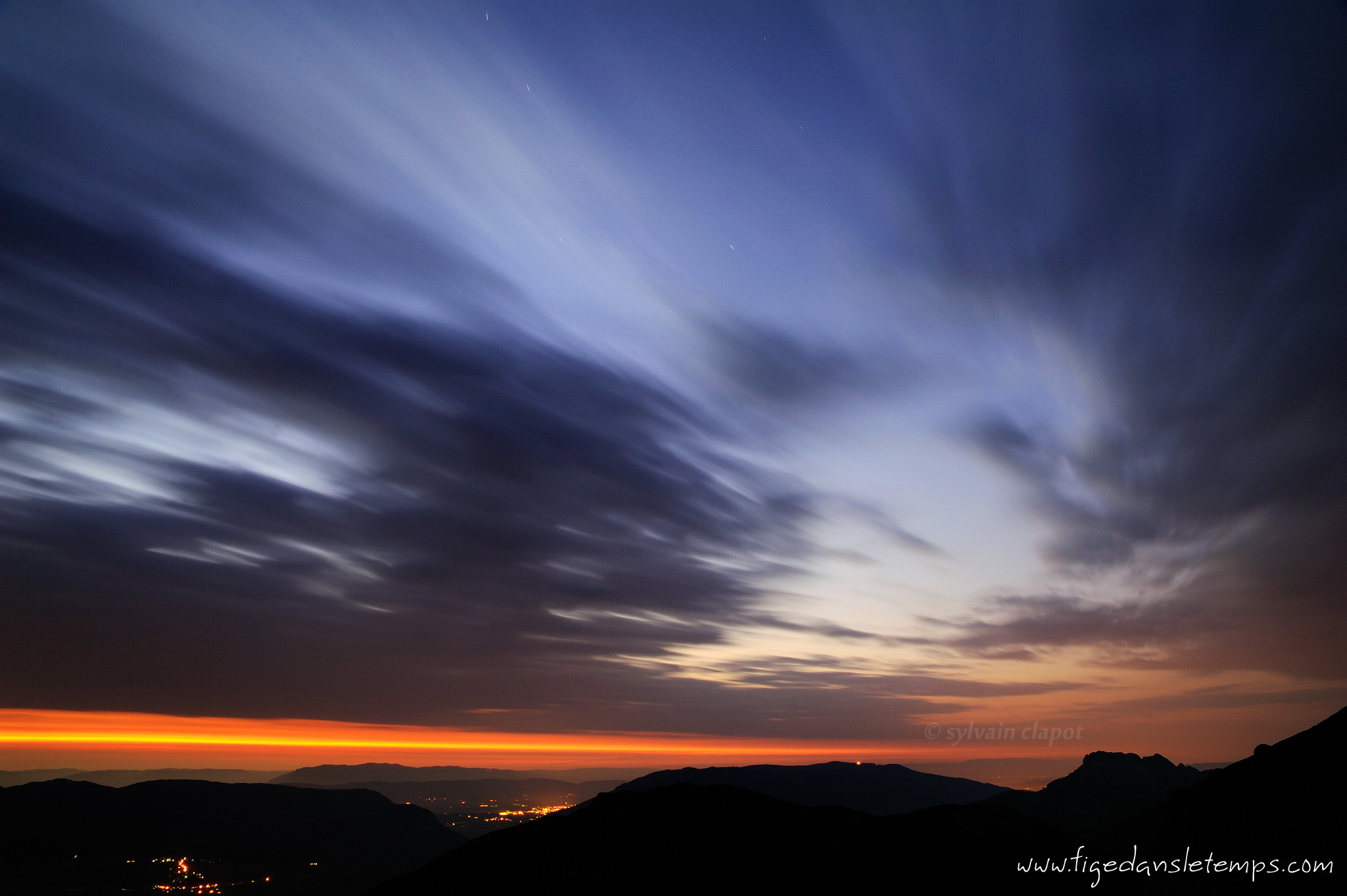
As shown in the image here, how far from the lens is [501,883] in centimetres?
7112

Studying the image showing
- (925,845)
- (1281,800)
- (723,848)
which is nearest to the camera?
(1281,800)

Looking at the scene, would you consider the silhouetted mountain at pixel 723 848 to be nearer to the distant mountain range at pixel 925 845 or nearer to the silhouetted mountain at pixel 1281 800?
the distant mountain range at pixel 925 845

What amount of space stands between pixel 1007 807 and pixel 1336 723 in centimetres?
6710

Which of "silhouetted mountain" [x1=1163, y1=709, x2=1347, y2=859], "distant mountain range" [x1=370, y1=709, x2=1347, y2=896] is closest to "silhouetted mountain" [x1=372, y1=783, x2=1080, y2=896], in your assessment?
"distant mountain range" [x1=370, y1=709, x2=1347, y2=896]

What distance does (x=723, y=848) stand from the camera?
80.8 meters

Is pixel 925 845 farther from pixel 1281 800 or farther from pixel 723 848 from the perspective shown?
pixel 1281 800

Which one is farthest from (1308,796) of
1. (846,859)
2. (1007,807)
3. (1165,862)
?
(1007,807)

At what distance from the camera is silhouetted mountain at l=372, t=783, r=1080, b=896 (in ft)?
240

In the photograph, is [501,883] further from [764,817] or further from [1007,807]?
[1007,807]

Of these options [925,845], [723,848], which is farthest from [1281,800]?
[723,848]

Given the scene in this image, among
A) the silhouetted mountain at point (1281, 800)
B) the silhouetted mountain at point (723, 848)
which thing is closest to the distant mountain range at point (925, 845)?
the silhouetted mountain at point (1281, 800)

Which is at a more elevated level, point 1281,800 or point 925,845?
point 1281,800

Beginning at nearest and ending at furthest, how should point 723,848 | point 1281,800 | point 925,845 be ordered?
point 1281,800 → point 723,848 → point 925,845

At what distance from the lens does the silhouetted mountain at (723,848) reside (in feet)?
240
